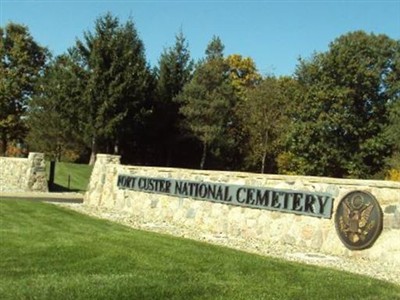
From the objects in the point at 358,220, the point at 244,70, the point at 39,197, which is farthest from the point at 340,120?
the point at 358,220

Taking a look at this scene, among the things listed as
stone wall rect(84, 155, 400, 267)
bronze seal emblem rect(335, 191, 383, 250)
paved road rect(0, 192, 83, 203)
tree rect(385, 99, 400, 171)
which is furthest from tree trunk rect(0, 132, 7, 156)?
bronze seal emblem rect(335, 191, 383, 250)

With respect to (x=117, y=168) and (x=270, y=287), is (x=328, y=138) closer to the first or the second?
(x=117, y=168)

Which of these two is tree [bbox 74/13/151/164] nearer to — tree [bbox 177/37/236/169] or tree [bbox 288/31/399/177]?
tree [bbox 177/37/236/169]

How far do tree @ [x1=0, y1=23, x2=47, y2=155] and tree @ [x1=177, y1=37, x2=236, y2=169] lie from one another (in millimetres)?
16585

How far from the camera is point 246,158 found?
153ft

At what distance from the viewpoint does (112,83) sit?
126 feet

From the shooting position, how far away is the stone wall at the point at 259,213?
11.0 meters

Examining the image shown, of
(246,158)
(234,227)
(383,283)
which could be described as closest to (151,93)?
(246,158)

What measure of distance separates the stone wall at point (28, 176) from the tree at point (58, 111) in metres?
11.5

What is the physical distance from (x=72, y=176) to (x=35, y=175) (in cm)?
857

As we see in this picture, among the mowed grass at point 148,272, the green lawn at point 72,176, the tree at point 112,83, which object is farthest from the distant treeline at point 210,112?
the mowed grass at point 148,272

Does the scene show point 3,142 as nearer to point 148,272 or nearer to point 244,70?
point 244,70

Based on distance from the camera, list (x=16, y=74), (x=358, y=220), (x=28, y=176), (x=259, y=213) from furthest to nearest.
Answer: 1. (x=16, y=74)
2. (x=28, y=176)
3. (x=259, y=213)
4. (x=358, y=220)

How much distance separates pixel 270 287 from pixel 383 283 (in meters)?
1.97
